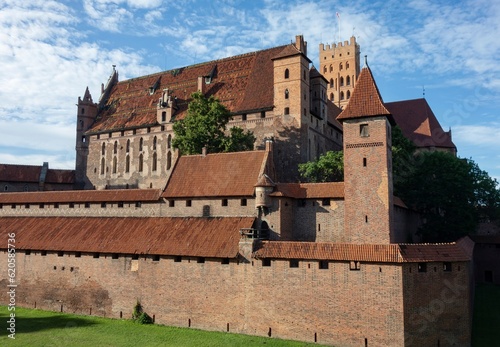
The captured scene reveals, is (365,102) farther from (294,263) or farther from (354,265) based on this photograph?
(294,263)

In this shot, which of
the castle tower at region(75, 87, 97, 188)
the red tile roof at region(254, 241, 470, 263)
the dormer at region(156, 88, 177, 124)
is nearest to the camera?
the red tile roof at region(254, 241, 470, 263)

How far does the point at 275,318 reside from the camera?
24422 mm

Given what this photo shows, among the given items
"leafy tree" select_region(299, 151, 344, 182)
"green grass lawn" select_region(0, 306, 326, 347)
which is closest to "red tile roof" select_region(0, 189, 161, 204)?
"green grass lawn" select_region(0, 306, 326, 347)

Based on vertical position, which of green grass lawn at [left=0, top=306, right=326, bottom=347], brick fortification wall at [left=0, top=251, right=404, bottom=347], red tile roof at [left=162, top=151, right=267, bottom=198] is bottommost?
green grass lawn at [left=0, top=306, right=326, bottom=347]

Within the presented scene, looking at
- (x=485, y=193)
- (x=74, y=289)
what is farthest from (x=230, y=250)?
(x=485, y=193)

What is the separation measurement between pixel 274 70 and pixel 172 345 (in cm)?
2703

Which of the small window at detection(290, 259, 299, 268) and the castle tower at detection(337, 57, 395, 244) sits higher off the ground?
the castle tower at detection(337, 57, 395, 244)

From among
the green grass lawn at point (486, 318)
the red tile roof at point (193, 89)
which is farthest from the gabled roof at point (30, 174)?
the green grass lawn at point (486, 318)

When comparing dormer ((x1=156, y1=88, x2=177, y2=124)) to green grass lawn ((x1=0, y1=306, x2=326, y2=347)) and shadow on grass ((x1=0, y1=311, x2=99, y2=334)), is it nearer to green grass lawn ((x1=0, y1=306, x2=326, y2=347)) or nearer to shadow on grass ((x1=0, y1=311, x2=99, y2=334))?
shadow on grass ((x1=0, y1=311, x2=99, y2=334))

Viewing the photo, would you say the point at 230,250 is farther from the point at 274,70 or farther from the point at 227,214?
the point at 274,70

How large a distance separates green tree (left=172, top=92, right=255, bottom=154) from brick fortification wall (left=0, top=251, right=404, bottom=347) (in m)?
13.4

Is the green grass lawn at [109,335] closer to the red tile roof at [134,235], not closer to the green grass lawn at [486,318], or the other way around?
the red tile roof at [134,235]

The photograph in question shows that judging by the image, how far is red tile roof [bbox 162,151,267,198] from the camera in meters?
29.8

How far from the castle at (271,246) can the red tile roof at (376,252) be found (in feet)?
0.21
